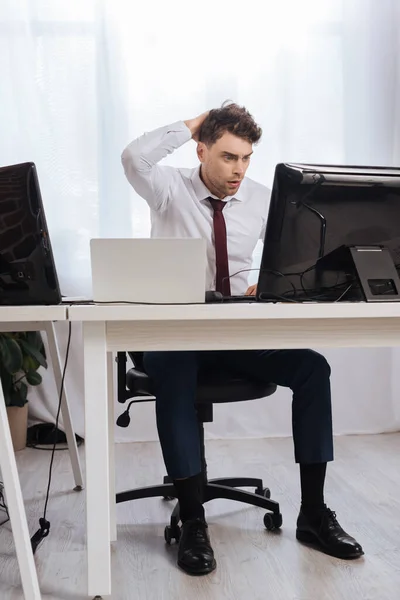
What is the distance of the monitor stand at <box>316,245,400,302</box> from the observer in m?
1.58

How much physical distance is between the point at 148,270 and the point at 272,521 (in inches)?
37.5

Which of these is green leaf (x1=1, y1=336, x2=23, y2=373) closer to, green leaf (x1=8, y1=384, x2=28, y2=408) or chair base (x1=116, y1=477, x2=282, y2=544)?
green leaf (x1=8, y1=384, x2=28, y2=408)

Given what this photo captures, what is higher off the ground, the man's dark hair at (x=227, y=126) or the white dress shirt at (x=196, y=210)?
the man's dark hair at (x=227, y=126)

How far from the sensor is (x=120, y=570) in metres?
1.85

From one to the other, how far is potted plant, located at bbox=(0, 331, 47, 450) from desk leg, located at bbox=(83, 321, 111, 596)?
63.6 inches

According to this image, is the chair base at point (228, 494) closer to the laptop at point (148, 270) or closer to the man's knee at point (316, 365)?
the man's knee at point (316, 365)

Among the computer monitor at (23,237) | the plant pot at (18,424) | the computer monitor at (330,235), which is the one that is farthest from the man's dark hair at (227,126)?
the plant pot at (18,424)

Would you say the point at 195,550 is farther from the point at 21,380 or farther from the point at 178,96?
the point at 178,96

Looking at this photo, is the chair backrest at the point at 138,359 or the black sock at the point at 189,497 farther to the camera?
the chair backrest at the point at 138,359

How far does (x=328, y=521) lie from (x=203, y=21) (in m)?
2.38

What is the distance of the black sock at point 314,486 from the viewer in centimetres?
197

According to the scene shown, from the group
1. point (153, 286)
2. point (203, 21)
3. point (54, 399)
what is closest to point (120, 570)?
point (153, 286)

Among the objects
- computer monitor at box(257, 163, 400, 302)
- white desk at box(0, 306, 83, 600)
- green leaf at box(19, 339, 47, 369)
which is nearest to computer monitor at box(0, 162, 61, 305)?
white desk at box(0, 306, 83, 600)

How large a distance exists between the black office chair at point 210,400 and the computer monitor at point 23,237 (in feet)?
1.85
